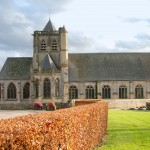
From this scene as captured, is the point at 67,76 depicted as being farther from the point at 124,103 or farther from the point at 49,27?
the point at 124,103

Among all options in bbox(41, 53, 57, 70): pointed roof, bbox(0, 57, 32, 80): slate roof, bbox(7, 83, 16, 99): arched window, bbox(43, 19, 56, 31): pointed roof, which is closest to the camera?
bbox(41, 53, 57, 70): pointed roof

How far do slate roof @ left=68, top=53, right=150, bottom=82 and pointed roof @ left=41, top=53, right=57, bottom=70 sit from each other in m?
4.01

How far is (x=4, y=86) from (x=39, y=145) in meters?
65.8

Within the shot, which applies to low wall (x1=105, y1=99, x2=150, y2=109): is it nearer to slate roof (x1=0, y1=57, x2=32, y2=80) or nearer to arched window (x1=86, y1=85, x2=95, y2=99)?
arched window (x1=86, y1=85, x2=95, y2=99)

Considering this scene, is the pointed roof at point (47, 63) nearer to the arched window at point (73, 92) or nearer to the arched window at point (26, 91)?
the arched window at point (73, 92)

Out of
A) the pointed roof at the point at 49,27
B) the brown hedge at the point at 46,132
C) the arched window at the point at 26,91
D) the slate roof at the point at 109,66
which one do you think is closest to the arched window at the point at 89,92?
the slate roof at the point at 109,66

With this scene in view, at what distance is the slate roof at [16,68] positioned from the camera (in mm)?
73562

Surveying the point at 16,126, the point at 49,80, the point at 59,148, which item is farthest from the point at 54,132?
the point at 49,80

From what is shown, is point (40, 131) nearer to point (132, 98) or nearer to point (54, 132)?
point (54, 132)

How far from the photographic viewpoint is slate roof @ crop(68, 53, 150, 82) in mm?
74125

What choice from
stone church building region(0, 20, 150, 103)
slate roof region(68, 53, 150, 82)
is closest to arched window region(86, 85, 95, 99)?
stone church building region(0, 20, 150, 103)

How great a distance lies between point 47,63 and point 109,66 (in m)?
12.0

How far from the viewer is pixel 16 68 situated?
74.8 m

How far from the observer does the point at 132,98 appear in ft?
243
